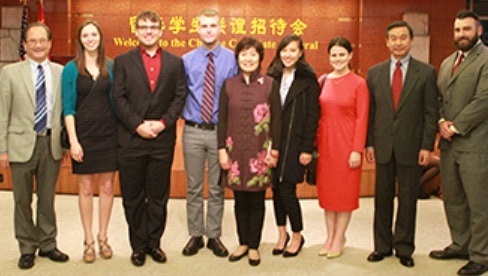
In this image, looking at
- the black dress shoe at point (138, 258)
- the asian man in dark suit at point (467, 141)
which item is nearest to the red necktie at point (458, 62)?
the asian man in dark suit at point (467, 141)

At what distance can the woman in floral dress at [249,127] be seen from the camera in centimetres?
337

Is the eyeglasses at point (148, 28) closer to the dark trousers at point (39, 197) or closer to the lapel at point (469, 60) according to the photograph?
the dark trousers at point (39, 197)

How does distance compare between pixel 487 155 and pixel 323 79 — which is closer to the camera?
pixel 487 155

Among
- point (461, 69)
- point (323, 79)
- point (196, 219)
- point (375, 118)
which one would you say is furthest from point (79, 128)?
point (461, 69)

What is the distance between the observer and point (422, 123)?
11.4ft

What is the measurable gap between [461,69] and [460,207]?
91 centimetres

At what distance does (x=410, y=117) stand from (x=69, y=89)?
2.15 metres

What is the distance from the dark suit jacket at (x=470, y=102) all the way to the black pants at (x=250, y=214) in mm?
1319

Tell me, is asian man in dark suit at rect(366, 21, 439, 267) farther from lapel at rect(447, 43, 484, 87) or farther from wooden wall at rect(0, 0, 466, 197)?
wooden wall at rect(0, 0, 466, 197)

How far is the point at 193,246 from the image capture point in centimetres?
372

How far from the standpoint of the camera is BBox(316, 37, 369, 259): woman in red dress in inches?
136

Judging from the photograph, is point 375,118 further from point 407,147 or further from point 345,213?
point 345,213

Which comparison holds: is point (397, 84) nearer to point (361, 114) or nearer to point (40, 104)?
point (361, 114)

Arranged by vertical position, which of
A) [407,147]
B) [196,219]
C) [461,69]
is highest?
[461,69]
